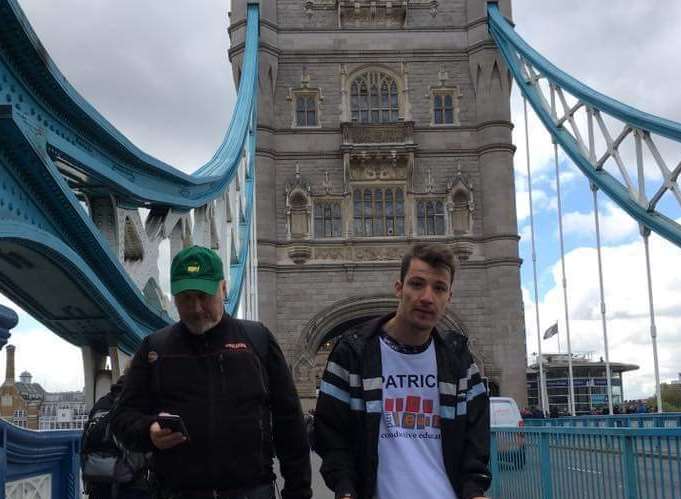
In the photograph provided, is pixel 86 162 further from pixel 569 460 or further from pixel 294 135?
pixel 294 135

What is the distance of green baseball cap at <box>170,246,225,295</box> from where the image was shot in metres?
2.46

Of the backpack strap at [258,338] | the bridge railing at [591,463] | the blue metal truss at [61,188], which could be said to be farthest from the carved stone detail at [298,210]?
the backpack strap at [258,338]

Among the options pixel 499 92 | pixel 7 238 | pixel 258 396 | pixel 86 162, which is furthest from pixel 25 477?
pixel 499 92

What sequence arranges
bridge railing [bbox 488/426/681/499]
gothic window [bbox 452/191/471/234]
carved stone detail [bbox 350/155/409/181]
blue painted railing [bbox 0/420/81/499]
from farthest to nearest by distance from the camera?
carved stone detail [bbox 350/155/409/181], gothic window [bbox 452/191/471/234], bridge railing [bbox 488/426/681/499], blue painted railing [bbox 0/420/81/499]

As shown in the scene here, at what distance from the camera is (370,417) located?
264 centimetres

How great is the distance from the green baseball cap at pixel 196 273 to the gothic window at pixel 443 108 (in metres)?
22.5

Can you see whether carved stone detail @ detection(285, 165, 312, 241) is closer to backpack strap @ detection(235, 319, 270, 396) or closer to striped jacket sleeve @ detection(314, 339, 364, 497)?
striped jacket sleeve @ detection(314, 339, 364, 497)

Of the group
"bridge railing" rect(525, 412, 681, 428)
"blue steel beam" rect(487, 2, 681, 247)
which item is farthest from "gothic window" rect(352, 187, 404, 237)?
"bridge railing" rect(525, 412, 681, 428)

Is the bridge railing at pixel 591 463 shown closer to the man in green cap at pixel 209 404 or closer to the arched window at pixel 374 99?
the man in green cap at pixel 209 404

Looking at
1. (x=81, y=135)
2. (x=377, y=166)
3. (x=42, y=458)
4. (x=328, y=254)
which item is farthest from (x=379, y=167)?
(x=42, y=458)

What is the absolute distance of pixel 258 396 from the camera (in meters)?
2.48

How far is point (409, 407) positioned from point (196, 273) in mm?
708

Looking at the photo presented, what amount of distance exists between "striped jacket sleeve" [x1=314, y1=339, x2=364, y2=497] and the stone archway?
1915 cm

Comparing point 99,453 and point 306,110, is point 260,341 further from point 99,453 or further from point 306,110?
point 306,110
